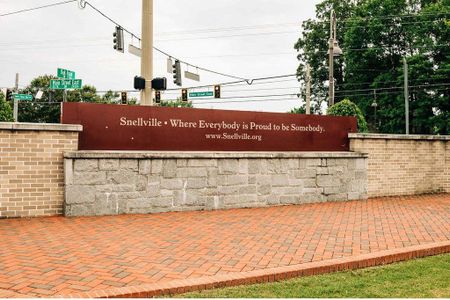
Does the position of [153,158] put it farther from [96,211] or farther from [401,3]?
[401,3]

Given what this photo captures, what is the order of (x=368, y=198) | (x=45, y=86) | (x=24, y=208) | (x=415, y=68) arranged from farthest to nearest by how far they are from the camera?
(x=45, y=86) < (x=415, y=68) < (x=368, y=198) < (x=24, y=208)

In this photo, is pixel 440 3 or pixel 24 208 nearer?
pixel 24 208

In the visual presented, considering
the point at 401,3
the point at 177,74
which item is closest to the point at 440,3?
the point at 401,3

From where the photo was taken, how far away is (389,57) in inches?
1502

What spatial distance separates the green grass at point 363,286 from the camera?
155 inches

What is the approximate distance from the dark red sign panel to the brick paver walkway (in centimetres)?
151

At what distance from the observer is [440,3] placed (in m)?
33.9

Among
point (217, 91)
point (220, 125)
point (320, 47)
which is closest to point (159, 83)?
point (220, 125)

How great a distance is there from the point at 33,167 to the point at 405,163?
9.47 m

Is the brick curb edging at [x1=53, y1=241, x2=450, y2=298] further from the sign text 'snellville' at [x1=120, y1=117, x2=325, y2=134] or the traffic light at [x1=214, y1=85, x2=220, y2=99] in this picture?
the traffic light at [x1=214, y1=85, x2=220, y2=99]

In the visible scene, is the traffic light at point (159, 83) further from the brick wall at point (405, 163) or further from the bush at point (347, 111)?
the bush at point (347, 111)

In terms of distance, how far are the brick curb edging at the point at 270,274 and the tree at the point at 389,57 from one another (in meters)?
30.0

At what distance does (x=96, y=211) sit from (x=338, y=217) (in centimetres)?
458

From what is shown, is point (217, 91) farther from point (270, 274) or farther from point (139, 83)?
A: point (270, 274)
